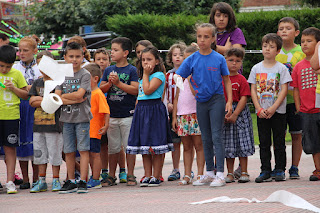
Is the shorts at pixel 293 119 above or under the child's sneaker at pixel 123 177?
above

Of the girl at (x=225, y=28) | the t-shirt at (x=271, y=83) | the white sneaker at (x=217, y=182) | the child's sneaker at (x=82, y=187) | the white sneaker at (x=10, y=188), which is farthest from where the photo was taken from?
the girl at (x=225, y=28)

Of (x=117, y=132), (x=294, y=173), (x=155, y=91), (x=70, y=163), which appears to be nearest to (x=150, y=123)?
(x=155, y=91)

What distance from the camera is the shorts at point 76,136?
659 cm

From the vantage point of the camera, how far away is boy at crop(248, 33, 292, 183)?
672 cm

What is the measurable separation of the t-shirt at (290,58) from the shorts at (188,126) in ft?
4.05

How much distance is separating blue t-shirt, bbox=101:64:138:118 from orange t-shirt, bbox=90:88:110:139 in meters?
0.25

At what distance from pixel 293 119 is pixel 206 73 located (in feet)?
4.63

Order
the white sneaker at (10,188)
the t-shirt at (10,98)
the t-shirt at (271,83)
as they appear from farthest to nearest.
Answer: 1. the t-shirt at (10,98)
2. the white sneaker at (10,188)
3. the t-shirt at (271,83)

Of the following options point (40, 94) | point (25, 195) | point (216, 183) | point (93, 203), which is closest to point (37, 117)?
point (40, 94)

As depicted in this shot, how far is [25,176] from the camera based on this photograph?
7.38 m

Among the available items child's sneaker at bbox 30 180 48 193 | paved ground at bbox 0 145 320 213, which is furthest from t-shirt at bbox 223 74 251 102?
child's sneaker at bbox 30 180 48 193

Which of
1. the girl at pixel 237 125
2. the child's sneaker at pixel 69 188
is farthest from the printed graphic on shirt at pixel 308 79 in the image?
the child's sneaker at pixel 69 188

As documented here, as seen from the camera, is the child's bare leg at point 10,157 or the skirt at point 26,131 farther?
the skirt at point 26,131

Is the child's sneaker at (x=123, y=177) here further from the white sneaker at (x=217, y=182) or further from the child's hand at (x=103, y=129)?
the white sneaker at (x=217, y=182)
